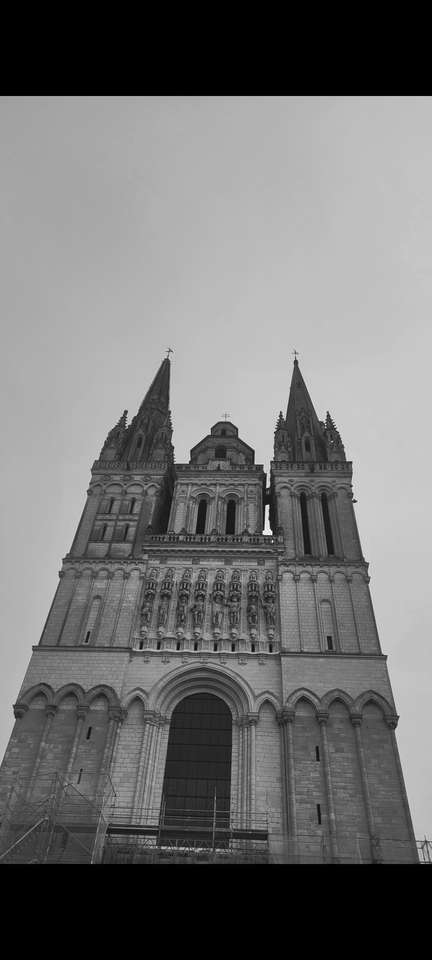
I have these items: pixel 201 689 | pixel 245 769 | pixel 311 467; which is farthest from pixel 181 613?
pixel 311 467

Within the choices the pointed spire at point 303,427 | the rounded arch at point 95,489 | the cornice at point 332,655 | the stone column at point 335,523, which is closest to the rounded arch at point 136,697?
the cornice at point 332,655

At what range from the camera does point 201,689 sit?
25359 mm

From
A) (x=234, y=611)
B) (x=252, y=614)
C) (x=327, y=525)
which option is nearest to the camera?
(x=252, y=614)

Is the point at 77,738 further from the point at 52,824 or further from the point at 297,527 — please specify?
the point at 297,527

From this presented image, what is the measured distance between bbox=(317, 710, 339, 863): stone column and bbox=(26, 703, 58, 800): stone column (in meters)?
9.59

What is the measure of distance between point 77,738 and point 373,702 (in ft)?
35.0

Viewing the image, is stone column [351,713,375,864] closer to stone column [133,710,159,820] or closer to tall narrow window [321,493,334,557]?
stone column [133,710,159,820]

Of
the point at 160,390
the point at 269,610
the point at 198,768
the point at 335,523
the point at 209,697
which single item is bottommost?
the point at 198,768

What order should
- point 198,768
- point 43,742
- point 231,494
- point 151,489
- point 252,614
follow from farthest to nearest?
point 231,494 → point 151,489 → point 252,614 → point 198,768 → point 43,742

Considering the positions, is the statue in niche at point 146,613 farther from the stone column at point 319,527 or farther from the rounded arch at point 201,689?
the stone column at point 319,527

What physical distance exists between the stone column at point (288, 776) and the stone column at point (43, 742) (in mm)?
8190

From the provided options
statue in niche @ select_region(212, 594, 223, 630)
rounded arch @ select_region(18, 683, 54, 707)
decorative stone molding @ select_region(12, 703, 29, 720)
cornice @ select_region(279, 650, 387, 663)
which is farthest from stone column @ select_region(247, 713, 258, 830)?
decorative stone molding @ select_region(12, 703, 29, 720)
